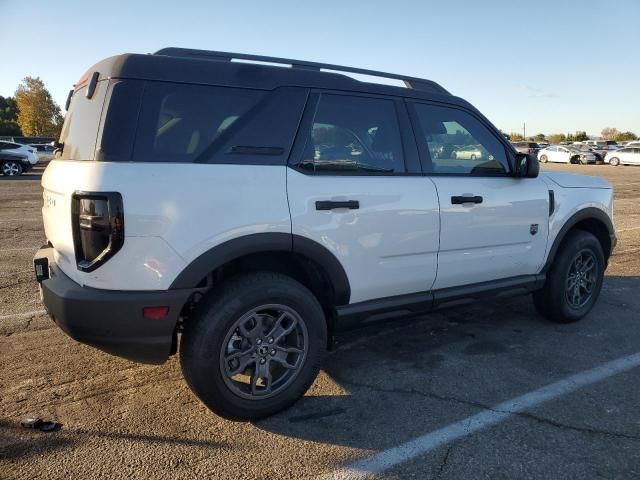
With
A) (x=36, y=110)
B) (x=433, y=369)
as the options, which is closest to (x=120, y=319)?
(x=433, y=369)

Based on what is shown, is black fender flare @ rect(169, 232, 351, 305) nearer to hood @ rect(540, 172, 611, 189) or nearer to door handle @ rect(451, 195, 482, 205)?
door handle @ rect(451, 195, 482, 205)

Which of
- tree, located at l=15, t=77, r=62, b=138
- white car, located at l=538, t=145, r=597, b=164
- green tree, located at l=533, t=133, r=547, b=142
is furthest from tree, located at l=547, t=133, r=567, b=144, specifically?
tree, located at l=15, t=77, r=62, b=138

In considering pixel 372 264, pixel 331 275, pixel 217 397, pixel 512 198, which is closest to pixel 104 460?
pixel 217 397

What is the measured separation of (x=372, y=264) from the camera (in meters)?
3.26

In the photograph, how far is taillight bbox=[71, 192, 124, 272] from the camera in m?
2.46

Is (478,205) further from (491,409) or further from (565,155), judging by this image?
(565,155)

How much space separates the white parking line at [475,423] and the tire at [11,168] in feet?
83.3

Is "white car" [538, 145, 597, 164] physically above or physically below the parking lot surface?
above

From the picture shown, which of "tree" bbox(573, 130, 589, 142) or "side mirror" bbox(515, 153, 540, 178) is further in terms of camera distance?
"tree" bbox(573, 130, 589, 142)

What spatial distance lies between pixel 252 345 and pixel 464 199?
1.82 meters

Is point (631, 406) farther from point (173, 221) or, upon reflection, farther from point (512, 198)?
point (173, 221)

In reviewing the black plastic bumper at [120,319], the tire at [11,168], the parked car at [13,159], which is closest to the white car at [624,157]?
the parked car at [13,159]

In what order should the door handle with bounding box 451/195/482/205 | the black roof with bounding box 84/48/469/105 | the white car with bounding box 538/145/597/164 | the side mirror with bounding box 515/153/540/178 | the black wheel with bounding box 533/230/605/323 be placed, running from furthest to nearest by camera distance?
the white car with bounding box 538/145/597/164, the black wheel with bounding box 533/230/605/323, the side mirror with bounding box 515/153/540/178, the door handle with bounding box 451/195/482/205, the black roof with bounding box 84/48/469/105

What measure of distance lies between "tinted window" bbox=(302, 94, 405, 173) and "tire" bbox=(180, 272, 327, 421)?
0.79 meters
